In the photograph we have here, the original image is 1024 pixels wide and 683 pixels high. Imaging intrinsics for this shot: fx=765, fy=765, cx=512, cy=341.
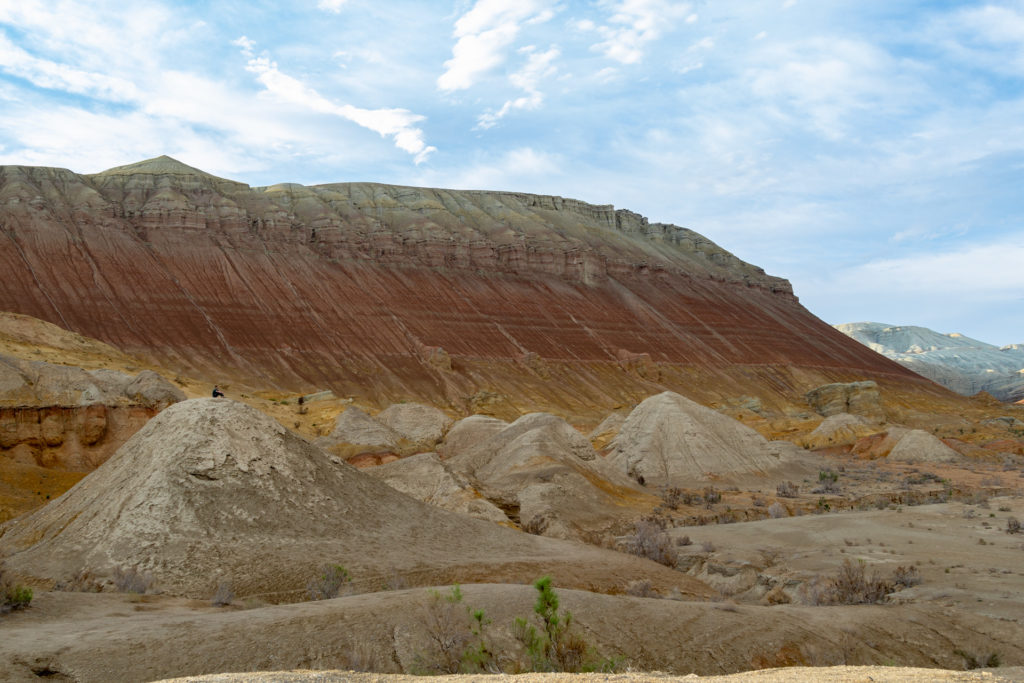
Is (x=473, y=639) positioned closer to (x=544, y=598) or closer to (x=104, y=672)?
(x=544, y=598)

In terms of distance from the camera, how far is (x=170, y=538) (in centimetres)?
1019

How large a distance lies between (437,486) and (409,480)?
1.41 m

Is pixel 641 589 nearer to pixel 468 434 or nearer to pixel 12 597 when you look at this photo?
pixel 12 597

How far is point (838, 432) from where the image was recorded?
4438cm

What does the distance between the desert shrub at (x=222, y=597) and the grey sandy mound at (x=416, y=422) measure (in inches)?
1032

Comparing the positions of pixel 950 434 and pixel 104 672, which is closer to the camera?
pixel 104 672

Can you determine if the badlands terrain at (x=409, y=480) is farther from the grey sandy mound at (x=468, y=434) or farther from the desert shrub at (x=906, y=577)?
the grey sandy mound at (x=468, y=434)

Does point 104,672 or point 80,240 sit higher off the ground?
point 80,240

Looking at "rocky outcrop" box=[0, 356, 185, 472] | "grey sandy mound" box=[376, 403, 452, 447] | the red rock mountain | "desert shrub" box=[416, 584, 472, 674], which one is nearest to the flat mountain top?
the red rock mountain

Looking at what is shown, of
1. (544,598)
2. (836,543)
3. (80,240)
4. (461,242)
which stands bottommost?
(836,543)

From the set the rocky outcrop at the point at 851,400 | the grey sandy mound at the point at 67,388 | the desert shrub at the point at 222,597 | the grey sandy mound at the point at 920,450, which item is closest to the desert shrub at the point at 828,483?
the grey sandy mound at the point at 920,450

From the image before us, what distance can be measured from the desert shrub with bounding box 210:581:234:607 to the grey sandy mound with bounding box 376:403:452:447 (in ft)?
86.0

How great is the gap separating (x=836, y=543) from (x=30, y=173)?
72698 mm

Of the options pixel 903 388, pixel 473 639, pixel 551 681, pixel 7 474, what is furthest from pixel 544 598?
pixel 903 388
